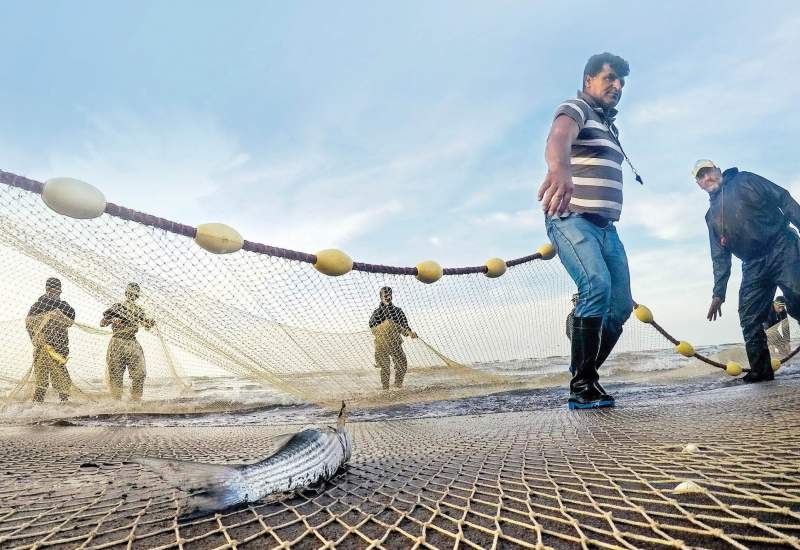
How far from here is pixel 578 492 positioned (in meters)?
1.34

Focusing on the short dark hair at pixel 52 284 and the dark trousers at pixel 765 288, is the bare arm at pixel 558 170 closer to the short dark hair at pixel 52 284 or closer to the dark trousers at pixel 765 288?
the dark trousers at pixel 765 288

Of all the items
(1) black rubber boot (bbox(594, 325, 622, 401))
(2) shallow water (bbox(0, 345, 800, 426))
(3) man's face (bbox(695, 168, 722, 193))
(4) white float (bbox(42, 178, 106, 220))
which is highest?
(3) man's face (bbox(695, 168, 722, 193))

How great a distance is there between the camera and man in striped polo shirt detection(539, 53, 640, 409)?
359cm

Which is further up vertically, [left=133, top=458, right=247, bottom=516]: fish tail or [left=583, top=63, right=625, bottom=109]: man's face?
[left=583, top=63, right=625, bottom=109]: man's face

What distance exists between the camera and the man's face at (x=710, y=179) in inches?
229

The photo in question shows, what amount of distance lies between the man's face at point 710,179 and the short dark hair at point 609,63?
2.66 metres

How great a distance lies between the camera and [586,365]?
3.77 meters

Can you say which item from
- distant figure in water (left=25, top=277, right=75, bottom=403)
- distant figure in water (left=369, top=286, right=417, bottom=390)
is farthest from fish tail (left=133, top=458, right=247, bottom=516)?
distant figure in water (left=25, top=277, right=75, bottom=403)

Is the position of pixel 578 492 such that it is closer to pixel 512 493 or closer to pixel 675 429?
pixel 512 493

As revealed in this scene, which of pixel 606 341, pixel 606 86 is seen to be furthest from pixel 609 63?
pixel 606 341

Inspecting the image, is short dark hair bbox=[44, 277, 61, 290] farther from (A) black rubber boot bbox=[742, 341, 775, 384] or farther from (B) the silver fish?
(A) black rubber boot bbox=[742, 341, 775, 384]

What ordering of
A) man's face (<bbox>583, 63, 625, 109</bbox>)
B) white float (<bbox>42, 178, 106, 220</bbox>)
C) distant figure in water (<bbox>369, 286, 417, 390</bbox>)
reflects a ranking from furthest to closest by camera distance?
distant figure in water (<bbox>369, 286, 417, 390</bbox>) < man's face (<bbox>583, 63, 625, 109</bbox>) < white float (<bbox>42, 178, 106, 220</bbox>)

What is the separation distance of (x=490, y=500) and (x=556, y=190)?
98.0 inches

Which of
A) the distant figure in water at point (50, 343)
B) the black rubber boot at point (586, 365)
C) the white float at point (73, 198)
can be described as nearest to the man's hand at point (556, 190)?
the black rubber boot at point (586, 365)
